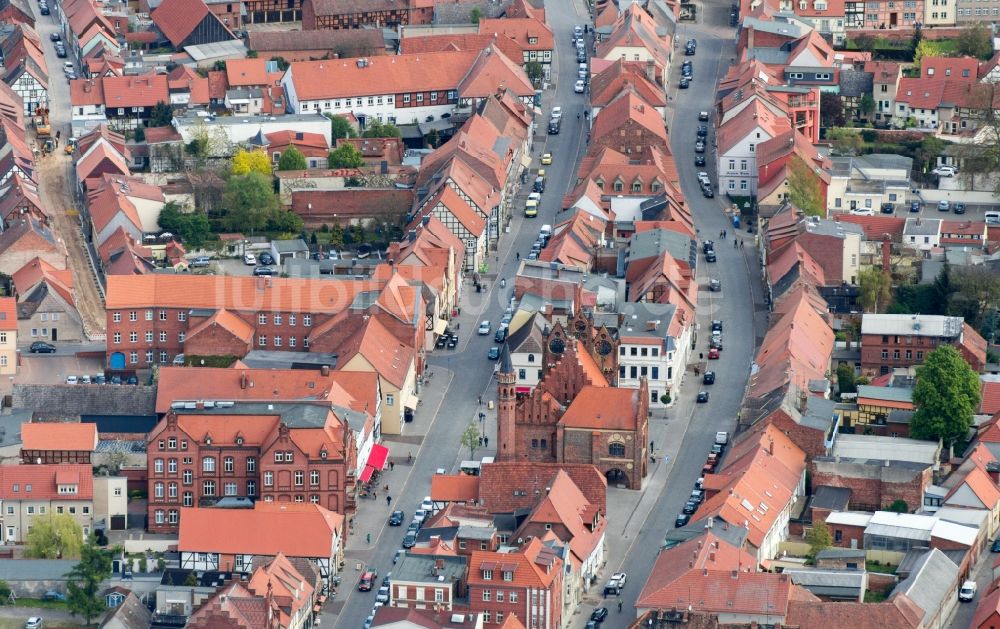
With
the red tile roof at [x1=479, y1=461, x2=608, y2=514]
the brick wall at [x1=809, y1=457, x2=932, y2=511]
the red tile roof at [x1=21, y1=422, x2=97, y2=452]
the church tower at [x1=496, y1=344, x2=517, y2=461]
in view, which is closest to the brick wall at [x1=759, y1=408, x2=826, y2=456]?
the brick wall at [x1=809, y1=457, x2=932, y2=511]

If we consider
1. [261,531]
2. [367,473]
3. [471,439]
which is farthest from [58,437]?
[471,439]

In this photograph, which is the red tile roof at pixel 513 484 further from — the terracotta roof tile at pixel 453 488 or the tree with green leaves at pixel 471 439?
the tree with green leaves at pixel 471 439

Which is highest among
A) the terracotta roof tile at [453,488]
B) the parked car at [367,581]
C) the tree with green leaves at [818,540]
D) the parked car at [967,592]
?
the terracotta roof tile at [453,488]

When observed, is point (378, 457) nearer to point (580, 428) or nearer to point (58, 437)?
point (580, 428)

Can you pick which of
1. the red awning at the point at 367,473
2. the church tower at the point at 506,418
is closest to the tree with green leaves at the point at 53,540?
the red awning at the point at 367,473

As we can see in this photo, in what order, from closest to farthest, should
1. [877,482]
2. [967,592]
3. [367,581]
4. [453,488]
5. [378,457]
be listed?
[967,592] → [367,581] → [453,488] → [877,482] → [378,457]

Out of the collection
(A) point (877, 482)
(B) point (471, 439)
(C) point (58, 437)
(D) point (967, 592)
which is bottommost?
(D) point (967, 592)

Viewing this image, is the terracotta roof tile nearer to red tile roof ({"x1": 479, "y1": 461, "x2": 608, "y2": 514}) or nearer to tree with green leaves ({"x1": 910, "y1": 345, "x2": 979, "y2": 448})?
red tile roof ({"x1": 479, "y1": 461, "x2": 608, "y2": 514})

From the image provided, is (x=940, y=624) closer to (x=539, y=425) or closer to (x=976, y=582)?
(x=976, y=582)
